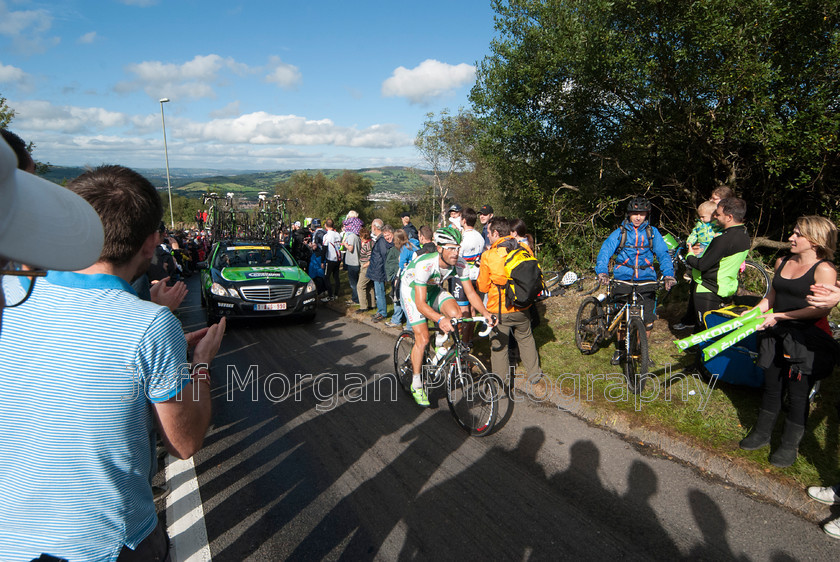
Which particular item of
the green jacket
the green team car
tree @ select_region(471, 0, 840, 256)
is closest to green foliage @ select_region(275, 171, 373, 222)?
tree @ select_region(471, 0, 840, 256)

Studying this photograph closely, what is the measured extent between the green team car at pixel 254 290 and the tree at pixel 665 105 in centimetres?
719

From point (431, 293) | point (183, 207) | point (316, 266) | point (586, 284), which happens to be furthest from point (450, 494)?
point (183, 207)

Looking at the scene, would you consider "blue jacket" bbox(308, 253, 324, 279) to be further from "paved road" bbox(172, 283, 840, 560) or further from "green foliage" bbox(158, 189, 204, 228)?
"green foliage" bbox(158, 189, 204, 228)

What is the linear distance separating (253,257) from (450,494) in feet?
28.0

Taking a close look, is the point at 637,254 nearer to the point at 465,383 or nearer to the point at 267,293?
the point at 465,383

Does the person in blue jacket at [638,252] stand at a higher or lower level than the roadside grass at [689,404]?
higher

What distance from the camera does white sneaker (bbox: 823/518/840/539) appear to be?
320cm

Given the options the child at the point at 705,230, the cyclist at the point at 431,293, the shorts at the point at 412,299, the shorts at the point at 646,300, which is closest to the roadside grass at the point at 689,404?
the shorts at the point at 646,300

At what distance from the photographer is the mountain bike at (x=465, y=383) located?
4.70 metres

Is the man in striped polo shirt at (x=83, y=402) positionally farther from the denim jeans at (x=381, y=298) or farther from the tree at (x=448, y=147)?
the tree at (x=448, y=147)

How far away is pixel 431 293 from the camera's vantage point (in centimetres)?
556

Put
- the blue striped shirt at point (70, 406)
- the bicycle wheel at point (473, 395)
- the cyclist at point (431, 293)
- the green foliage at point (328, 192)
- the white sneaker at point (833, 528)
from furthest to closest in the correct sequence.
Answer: the green foliage at point (328, 192) < the cyclist at point (431, 293) < the bicycle wheel at point (473, 395) < the white sneaker at point (833, 528) < the blue striped shirt at point (70, 406)

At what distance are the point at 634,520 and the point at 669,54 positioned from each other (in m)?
9.61

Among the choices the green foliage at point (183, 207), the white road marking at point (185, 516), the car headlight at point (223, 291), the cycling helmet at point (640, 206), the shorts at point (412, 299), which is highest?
the cycling helmet at point (640, 206)
